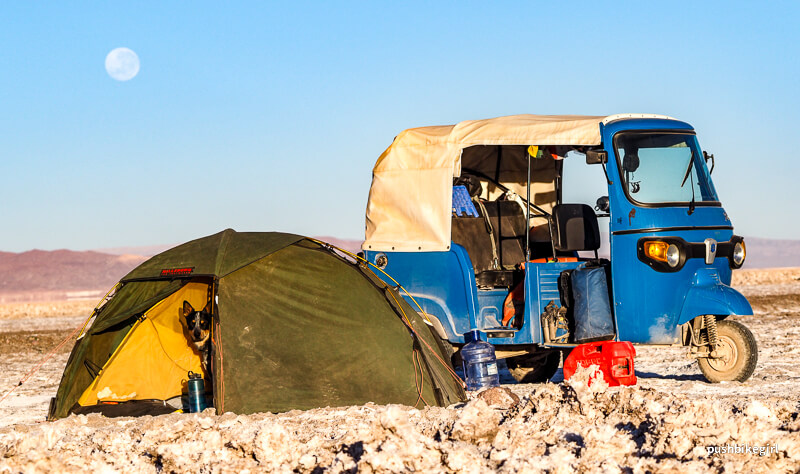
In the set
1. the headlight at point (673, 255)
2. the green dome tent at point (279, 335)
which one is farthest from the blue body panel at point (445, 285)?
the headlight at point (673, 255)

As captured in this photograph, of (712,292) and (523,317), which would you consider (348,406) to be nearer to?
(523,317)

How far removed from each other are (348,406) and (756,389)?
4.34 meters

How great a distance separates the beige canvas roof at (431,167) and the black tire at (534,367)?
2357mm

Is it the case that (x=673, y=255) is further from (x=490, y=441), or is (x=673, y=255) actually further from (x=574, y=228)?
(x=490, y=441)

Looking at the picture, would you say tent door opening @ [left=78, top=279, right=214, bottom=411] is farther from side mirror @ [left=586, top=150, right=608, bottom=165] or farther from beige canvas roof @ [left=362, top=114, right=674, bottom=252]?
side mirror @ [left=586, top=150, right=608, bottom=165]

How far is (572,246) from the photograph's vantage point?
1089 centimetres

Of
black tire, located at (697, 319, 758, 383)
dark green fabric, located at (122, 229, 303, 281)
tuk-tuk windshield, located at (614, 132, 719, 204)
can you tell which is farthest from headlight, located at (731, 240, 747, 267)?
dark green fabric, located at (122, 229, 303, 281)

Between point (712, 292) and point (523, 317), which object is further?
point (523, 317)

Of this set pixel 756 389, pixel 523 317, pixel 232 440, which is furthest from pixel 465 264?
pixel 232 440

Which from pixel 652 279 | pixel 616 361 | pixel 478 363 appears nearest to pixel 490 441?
pixel 616 361

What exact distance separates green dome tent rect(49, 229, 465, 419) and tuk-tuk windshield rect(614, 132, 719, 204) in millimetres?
2787

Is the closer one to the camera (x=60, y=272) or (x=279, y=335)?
(x=279, y=335)

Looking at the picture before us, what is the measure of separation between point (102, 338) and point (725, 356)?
6.95 meters

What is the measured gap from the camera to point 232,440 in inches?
270
